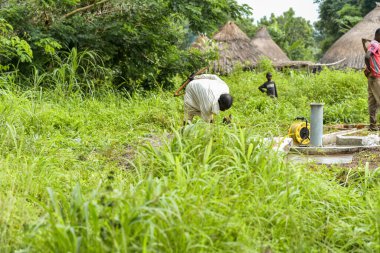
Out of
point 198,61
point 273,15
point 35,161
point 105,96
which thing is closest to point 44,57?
point 105,96

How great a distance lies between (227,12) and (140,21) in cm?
204

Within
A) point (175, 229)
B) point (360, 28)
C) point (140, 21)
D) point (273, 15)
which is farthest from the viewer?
point (273, 15)

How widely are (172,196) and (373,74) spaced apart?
7.26 metres

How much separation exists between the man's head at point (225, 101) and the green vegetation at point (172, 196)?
3.27 ft

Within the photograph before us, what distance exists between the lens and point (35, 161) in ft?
19.0

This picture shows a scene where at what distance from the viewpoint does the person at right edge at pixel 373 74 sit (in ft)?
34.4

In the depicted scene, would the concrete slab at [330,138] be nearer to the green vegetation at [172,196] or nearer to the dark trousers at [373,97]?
the dark trousers at [373,97]

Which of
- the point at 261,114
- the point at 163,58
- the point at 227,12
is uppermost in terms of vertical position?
the point at 227,12

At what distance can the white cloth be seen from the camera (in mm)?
7621

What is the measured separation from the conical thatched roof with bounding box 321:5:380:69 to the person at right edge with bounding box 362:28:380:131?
15.5 m

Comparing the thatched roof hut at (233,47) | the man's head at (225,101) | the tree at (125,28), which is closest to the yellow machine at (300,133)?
the man's head at (225,101)

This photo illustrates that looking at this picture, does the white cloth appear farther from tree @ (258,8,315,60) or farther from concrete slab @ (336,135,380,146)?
tree @ (258,8,315,60)

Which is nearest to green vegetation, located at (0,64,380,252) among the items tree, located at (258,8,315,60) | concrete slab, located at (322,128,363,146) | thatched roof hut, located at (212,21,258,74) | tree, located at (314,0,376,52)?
concrete slab, located at (322,128,363,146)

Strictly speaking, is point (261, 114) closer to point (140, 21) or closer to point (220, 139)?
point (140, 21)
